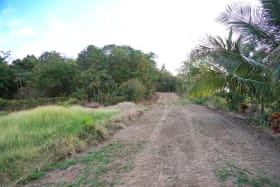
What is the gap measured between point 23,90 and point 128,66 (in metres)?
14.1

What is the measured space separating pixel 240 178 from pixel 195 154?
150cm

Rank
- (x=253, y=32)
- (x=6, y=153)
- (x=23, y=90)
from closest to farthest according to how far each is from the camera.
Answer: (x=6, y=153), (x=253, y=32), (x=23, y=90)

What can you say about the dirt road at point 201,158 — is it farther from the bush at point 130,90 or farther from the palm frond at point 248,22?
the bush at point 130,90

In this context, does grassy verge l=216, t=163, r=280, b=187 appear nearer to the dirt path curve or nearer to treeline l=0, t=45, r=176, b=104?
the dirt path curve

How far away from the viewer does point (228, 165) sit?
15.0 ft

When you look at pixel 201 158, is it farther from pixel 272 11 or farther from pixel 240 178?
pixel 272 11

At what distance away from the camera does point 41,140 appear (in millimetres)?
6309

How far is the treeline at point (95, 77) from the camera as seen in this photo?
21.5 meters

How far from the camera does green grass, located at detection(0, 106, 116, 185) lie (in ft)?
15.9

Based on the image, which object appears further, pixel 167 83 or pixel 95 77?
pixel 167 83

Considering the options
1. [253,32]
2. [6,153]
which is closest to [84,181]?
[6,153]

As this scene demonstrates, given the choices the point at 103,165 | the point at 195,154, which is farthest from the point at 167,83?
the point at 103,165

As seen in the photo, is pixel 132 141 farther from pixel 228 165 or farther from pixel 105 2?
pixel 105 2

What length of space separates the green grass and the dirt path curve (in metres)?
1.14
